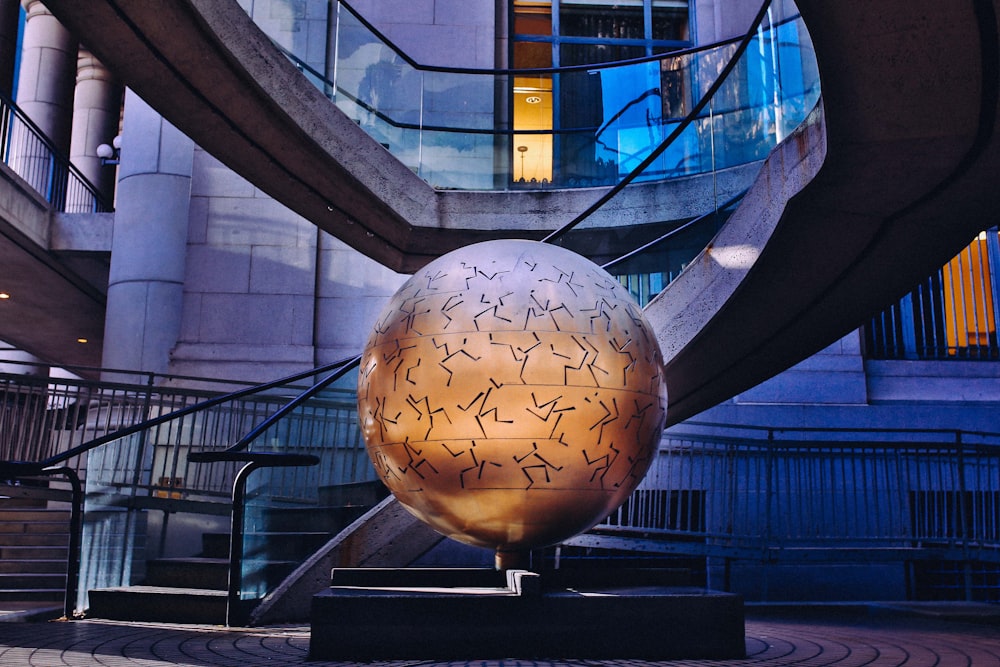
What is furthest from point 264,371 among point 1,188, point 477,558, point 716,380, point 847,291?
point 847,291

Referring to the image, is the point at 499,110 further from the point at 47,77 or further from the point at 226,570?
the point at 47,77

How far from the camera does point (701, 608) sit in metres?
4.57

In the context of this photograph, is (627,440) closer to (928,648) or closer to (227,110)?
(928,648)

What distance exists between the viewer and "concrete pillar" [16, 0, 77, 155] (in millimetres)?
22641

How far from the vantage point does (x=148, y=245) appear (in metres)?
13.0

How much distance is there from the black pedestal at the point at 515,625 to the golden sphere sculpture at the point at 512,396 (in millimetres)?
661

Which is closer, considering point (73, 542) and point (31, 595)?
point (73, 542)

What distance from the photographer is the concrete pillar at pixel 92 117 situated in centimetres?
2745

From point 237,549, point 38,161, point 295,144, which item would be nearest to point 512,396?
point 237,549

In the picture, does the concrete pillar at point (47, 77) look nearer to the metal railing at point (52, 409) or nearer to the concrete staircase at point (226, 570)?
the metal railing at point (52, 409)

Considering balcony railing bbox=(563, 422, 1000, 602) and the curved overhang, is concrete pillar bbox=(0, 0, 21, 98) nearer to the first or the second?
the curved overhang

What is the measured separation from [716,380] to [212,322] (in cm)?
796

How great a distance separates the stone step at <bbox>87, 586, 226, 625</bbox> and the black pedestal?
8.71 feet

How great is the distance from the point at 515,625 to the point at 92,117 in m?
28.0
